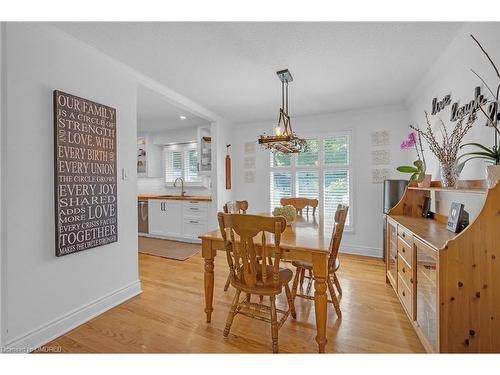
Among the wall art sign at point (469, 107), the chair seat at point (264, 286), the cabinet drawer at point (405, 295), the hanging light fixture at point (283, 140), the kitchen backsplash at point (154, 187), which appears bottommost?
the cabinet drawer at point (405, 295)

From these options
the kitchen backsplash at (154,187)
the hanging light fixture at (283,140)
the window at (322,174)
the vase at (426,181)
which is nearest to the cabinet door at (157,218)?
the kitchen backsplash at (154,187)

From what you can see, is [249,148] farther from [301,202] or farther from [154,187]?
[154,187]

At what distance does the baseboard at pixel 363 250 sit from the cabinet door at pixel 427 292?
7.44ft

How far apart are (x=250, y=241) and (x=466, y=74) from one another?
6.93 ft

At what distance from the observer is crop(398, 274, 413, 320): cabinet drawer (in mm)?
1779

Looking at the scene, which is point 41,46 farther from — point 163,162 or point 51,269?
point 163,162

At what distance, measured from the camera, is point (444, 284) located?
1.24 meters

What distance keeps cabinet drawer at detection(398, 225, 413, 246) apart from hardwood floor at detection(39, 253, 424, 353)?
0.70 meters

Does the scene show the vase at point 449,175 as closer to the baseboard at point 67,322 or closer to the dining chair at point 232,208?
the dining chair at point 232,208

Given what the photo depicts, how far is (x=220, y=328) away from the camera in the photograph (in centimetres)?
190

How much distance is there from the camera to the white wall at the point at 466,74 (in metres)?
1.54

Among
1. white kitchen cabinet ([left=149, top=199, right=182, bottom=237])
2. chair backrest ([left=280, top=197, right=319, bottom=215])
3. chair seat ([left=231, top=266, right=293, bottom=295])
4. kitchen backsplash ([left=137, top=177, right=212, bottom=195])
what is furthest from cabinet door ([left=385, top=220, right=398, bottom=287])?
kitchen backsplash ([left=137, top=177, right=212, bottom=195])

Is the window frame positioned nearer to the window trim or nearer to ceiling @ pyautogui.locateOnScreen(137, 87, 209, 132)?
ceiling @ pyautogui.locateOnScreen(137, 87, 209, 132)

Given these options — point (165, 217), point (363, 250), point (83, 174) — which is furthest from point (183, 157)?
point (363, 250)
